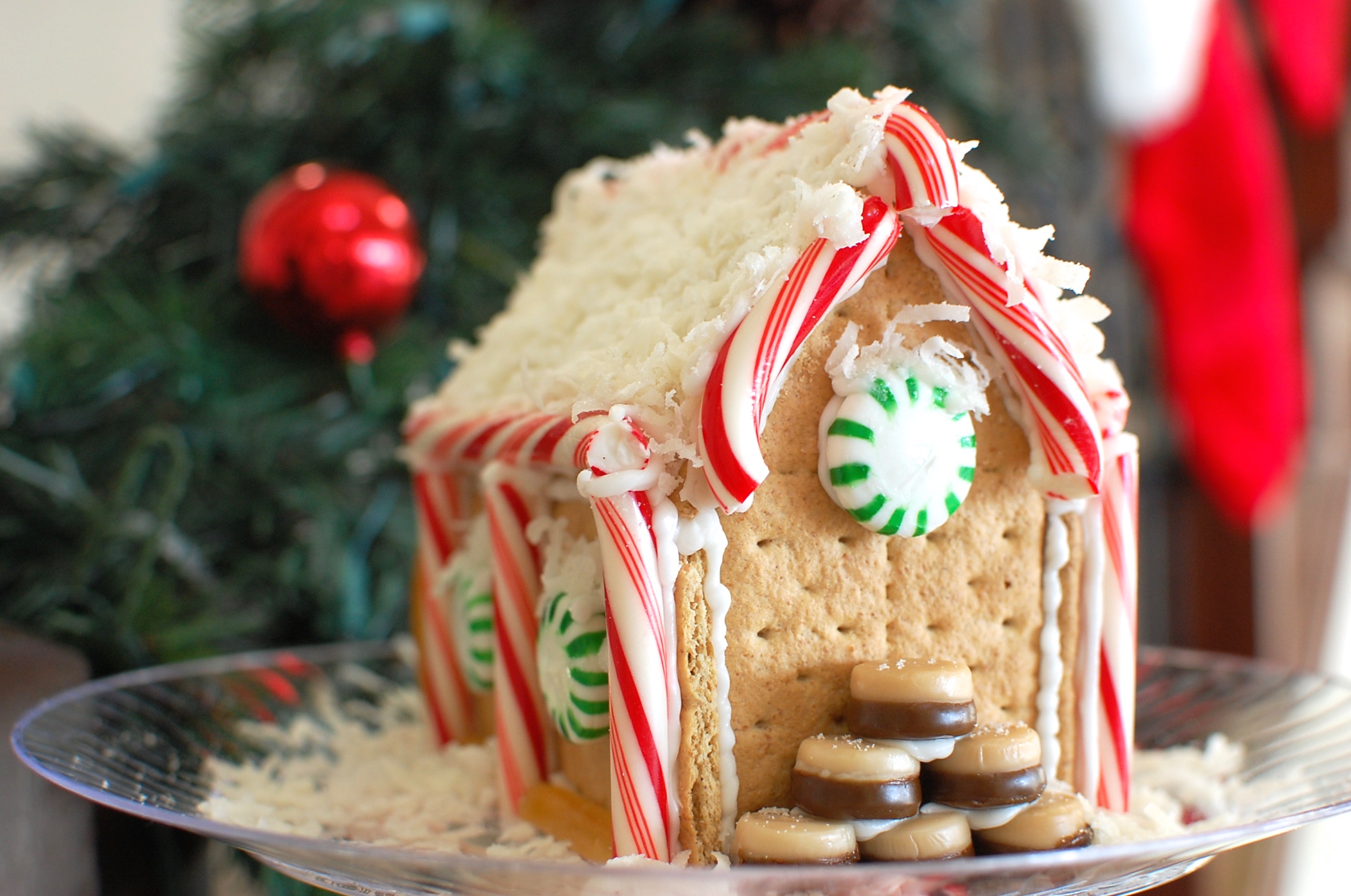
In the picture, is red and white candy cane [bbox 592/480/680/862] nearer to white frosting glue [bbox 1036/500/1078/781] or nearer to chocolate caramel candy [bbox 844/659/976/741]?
chocolate caramel candy [bbox 844/659/976/741]

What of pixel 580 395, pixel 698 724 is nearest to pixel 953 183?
pixel 580 395

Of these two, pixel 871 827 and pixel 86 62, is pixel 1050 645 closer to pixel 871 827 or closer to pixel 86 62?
pixel 871 827

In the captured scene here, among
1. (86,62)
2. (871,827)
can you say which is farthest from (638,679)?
(86,62)

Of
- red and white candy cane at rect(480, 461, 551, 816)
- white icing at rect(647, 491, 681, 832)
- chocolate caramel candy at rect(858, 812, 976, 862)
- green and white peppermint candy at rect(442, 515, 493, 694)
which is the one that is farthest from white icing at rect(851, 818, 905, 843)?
green and white peppermint candy at rect(442, 515, 493, 694)

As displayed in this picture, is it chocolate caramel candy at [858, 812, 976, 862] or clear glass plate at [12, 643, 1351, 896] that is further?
chocolate caramel candy at [858, 812, 976, 862]

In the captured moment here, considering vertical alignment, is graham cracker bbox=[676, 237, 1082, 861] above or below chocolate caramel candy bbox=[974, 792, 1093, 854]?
above

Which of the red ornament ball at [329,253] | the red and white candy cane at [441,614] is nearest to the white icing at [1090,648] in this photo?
the red and white candy cane at [441,614]
